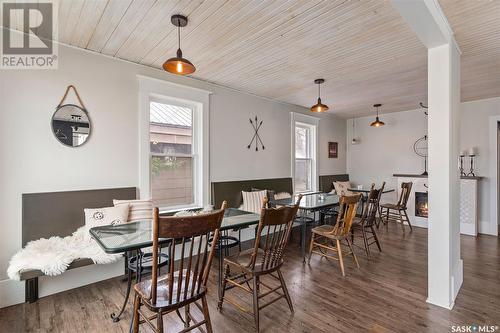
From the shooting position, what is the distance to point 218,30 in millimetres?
2455

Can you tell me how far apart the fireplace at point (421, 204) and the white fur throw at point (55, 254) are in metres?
5.75

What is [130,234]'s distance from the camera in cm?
195

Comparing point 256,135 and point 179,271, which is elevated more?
point 256,135

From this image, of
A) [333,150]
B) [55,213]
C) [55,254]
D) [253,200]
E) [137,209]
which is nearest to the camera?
[55,254]

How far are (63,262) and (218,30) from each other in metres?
2.53

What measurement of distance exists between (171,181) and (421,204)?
17.1ft

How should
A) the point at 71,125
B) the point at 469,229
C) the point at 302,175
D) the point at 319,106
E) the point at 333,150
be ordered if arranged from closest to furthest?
the point at 71,125, the point at 319,106, the point at 469,229, the point at 302,175, the point at 333,150

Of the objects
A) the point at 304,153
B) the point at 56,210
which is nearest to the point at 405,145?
the point at 304,153

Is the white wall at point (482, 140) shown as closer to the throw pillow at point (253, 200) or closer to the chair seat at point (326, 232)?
the chair seat at point (326, 232)

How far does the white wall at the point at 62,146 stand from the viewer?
2463 millimetres

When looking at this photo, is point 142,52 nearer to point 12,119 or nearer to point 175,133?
point 175,133

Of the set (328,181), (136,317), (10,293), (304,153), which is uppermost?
(304,153)

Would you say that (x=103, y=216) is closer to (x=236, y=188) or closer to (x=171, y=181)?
(x=171, y=181)

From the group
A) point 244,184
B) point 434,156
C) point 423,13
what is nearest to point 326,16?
point 423,13
